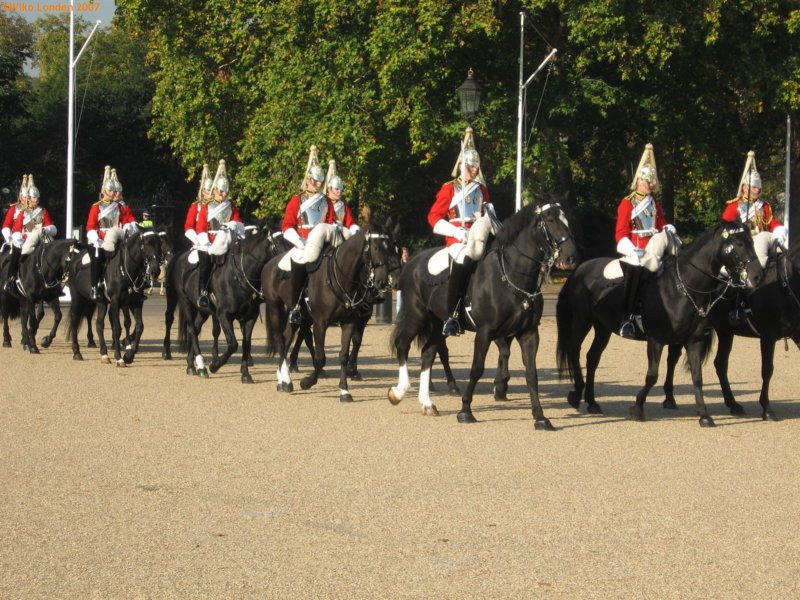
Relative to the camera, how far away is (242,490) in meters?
9.90

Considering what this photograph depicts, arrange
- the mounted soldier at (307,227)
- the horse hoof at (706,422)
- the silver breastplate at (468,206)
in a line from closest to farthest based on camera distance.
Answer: the horse hoof at (706,422), the silver breastplate at (468,206), the mounted soldier at (307,227)

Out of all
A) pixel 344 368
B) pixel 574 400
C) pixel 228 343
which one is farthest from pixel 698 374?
pixel 228 343

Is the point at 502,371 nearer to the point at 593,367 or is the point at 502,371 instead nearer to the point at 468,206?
the point at 593,367

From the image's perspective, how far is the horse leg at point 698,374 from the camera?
13.7 metres

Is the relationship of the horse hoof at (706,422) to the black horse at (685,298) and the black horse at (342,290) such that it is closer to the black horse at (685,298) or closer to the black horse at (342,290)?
the black horse at (685,298)

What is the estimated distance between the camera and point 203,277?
1925 cm

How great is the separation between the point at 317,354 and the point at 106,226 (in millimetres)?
6770

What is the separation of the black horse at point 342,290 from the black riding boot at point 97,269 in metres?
4.56

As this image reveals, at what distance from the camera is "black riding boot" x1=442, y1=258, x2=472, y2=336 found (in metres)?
14.5

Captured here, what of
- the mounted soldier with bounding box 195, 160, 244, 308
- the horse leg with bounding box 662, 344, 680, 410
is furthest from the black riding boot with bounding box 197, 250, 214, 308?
the horse leg with bounding box 662, 344, 680, 410

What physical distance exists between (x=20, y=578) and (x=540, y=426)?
6944mm

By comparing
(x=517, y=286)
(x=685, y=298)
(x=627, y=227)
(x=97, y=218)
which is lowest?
(x=685, y=298)

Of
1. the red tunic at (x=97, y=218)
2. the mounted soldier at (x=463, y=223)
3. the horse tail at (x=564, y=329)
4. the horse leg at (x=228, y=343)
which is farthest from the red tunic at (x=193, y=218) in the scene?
the horse tail at (x=564, y=329)

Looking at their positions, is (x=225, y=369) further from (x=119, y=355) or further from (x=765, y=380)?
(x=765, y=380)
